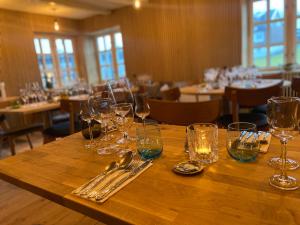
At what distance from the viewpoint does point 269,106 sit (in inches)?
28.3

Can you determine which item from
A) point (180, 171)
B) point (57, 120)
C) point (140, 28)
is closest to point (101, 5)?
point (140, 28)

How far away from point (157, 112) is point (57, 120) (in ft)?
10.3

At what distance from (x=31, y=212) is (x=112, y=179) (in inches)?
58.9

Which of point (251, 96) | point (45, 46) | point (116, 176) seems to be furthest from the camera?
point (45, 46)

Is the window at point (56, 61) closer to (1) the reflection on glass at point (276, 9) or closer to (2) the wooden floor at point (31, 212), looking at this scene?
(2) the wooden floor at point (31, 212)

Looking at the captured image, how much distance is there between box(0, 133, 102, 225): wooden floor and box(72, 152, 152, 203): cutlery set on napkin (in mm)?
1023

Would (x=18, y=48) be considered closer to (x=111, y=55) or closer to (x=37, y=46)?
(x=37, y=46)

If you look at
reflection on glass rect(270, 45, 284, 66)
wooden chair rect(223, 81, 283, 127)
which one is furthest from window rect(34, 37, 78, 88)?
wooden chair rect(223, 81, 283, 127)

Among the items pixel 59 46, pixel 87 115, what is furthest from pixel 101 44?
pixel 87 115

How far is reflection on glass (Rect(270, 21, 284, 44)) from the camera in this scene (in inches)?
166

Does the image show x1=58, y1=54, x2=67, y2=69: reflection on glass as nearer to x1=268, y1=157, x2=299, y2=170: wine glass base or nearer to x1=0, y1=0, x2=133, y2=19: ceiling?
x1=0, y1=0, x2=133, y2=19: ceiling

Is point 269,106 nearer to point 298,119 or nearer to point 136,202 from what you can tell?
point 298,119

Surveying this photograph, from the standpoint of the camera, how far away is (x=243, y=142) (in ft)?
2.82

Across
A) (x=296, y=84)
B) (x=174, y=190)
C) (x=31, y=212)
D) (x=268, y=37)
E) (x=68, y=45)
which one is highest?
(x=68, y=45)
